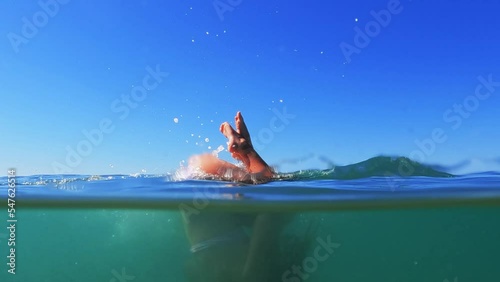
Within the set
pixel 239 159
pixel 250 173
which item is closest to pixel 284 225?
pixel 250 173

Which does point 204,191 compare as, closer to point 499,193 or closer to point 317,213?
point 317,213

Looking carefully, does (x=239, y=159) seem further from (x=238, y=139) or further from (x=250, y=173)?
(x=250, y=173)

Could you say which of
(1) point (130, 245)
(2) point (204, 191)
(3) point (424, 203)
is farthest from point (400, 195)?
(1) point (130, 245)

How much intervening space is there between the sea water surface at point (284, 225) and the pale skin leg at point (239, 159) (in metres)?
0.25

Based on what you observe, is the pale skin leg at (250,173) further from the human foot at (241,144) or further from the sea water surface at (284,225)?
the sea water surface at (284,225)

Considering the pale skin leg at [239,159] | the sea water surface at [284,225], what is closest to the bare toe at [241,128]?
the pale skin leg at [239,159]

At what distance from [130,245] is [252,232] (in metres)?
3.15

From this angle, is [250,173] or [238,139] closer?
[238,139]

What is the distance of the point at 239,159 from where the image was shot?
6219 millimetres

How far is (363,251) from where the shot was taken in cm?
936

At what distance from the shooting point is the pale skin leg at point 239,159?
6.01m

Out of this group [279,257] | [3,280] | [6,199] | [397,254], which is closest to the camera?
[279,257]

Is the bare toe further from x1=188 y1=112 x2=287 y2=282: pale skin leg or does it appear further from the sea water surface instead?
the sea water surface

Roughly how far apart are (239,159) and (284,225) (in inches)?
71.3
